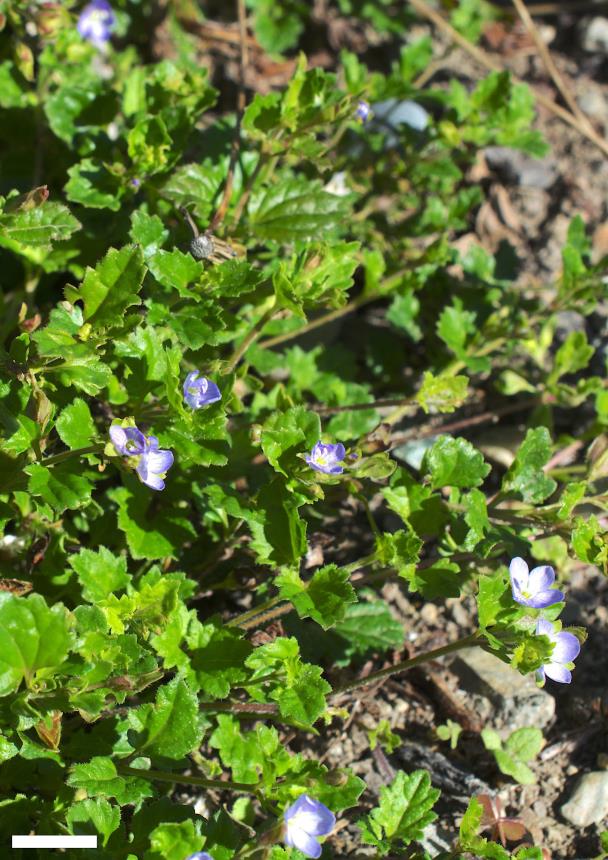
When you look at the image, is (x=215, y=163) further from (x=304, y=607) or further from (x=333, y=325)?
(x=304, y=607)

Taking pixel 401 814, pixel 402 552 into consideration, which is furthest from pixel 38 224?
pixel 401 814

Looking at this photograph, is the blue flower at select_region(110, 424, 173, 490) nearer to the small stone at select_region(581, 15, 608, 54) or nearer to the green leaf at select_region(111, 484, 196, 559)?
the green leaf at select_region(111, 484, 196, 559)

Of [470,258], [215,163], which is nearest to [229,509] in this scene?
[215,163]

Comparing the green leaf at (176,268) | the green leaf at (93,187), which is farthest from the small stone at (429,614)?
the green leaf at (93,187)

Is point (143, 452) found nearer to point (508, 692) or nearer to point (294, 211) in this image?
point (294, 211)

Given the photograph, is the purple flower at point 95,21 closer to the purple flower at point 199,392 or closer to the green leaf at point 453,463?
the purple flower at point 199,392

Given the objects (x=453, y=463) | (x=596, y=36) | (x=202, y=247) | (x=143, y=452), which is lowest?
(x=453, y=463)
